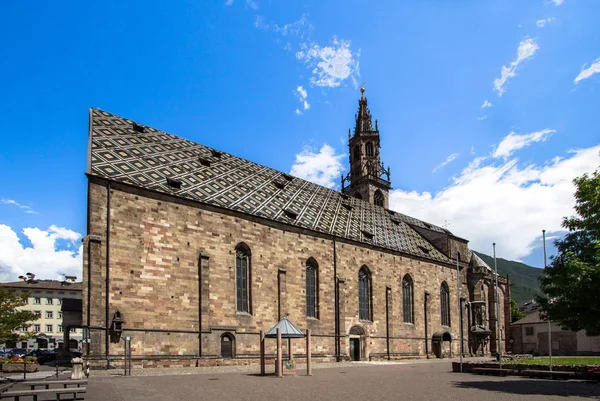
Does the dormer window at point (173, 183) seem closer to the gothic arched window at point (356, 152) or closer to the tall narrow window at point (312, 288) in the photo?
the tall narrow window at point (312, 288)

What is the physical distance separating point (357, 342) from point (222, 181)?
15.8m

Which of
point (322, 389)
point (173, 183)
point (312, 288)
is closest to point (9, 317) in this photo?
point (173, 183)

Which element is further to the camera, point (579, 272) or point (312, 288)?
point (312, 288)

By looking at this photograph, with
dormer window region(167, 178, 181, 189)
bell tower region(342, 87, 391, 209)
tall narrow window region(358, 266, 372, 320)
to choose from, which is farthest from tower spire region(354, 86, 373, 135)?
dormer window region(167, 178, 181, 189)

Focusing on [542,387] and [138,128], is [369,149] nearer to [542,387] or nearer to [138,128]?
[138,128]

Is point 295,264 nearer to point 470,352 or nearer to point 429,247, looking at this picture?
point 429,247

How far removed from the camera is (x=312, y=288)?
35344 mm

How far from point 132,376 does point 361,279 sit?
2171cm

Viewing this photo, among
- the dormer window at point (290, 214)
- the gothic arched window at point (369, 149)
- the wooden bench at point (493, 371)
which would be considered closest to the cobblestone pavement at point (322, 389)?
the wooden bench at point (493, 371)

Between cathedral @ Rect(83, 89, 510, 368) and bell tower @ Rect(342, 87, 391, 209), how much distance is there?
11566 mm

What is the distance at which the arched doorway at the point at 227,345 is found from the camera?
28.5 meters

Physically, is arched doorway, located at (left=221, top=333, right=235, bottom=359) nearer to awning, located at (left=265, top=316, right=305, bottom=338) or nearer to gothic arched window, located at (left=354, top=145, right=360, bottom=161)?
awning, located at (left=265, top=316, right=305, bottom=338)

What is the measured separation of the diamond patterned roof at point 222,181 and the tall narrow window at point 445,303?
13.3ft

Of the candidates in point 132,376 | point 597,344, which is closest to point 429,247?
point 597,344
